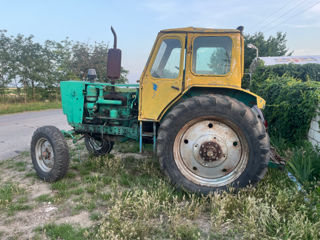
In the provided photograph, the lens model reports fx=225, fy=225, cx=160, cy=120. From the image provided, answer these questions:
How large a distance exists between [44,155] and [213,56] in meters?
3.05

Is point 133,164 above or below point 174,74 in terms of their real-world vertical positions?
below

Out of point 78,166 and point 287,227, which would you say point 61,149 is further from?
point 287,227

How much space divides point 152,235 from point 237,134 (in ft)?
5.27

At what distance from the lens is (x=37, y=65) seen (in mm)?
17391

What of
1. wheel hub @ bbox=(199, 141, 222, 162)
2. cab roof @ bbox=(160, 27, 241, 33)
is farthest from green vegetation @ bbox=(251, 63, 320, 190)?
cab roof @ bbox=(160, 27, 241, 33)

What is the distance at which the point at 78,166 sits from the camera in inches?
161

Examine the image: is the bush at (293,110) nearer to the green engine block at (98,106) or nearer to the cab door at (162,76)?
the cab door at (162,76)

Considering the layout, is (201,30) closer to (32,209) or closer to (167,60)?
(167,60)

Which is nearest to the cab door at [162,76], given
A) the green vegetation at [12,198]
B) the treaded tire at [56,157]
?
the treaded tire at [56,157]

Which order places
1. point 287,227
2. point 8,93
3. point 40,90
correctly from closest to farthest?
1. point 287,227
2. point 8,93
3. point 40,90

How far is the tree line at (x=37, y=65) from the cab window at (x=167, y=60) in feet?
55.7

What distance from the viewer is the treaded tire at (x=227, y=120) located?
8.87ft

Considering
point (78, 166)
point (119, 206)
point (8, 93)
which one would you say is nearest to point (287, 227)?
point (119, 206)

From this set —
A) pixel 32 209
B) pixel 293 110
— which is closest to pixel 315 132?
pixel 293 110
